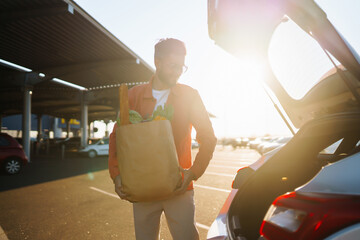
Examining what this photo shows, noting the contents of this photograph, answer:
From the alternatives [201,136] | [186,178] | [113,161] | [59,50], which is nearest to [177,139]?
[201,136]

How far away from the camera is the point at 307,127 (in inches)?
39.2

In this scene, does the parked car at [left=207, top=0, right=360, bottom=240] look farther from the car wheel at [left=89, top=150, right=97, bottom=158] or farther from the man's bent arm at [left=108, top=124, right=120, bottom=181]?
the car wheel at [left=89, top=150, right=97, bottom=158]

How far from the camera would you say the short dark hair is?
1.41 metres

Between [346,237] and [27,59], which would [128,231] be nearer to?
[346,237]

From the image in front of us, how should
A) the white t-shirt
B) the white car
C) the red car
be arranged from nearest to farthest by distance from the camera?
the white t-shirt, the red car, the white car

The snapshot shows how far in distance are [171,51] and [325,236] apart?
112cm

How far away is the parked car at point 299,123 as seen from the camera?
30.6 inches

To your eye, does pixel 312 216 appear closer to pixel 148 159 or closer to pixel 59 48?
pixel 148 159

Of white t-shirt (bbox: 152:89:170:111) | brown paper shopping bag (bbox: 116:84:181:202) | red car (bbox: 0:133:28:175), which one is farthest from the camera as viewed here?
red car (bbox: 0:133:28:175)

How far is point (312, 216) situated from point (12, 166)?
10.7 meters

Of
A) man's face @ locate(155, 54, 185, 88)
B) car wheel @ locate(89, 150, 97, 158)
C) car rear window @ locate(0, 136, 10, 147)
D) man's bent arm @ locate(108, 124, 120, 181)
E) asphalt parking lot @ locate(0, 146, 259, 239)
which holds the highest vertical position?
man's face @ locate(155, 54, 185, 88)

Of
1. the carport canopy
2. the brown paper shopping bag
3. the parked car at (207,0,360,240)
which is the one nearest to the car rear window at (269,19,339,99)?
the parked car at (207,0,360,240)

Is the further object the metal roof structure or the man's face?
the metal roof structure

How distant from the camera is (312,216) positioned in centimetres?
76
